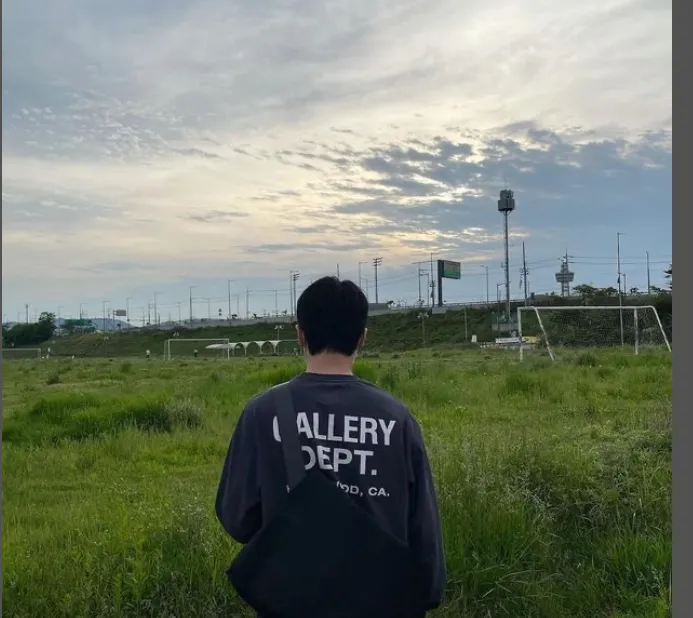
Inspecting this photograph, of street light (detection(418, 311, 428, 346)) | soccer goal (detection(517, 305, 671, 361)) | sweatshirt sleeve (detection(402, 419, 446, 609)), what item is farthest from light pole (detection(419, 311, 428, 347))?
sweatshirt sleeve (detection(402, 419, 446, 609))

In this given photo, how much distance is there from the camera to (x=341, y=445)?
2.00 meters

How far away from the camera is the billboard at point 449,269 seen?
3339 inches

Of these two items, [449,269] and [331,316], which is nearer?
[331,316]

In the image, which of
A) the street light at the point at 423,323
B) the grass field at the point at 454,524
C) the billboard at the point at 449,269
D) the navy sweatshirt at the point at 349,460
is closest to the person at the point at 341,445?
the navy sweatshirt at the point at 349,460

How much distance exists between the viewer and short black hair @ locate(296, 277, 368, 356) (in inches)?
84.0

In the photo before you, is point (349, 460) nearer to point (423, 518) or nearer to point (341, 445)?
point (341, 445)

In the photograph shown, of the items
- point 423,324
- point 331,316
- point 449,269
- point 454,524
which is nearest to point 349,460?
point 331,316

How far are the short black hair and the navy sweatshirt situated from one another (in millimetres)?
107

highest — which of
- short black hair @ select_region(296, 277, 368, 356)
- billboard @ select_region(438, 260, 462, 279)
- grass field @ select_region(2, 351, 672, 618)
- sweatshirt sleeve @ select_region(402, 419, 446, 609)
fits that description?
billboard @ select_region(438, 260, 462, 279)

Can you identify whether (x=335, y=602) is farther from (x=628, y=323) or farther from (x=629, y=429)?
(x=628, y=323)

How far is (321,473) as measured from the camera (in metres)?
1.98

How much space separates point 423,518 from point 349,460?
0.32m

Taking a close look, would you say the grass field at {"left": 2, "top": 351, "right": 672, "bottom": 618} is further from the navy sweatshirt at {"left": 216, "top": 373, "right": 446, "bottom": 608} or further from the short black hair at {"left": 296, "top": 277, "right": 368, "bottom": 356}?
the short black hair at {"left": 296, "top": 277, "right": 368, "bottom": 356}

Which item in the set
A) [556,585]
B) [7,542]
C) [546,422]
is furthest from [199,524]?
[546,422]
